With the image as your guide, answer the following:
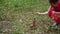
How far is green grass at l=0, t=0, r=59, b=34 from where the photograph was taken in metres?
4.37

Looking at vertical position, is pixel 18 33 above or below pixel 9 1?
below

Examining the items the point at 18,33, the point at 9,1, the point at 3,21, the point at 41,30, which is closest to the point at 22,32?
the point at 18,33

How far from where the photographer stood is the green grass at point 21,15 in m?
4.37

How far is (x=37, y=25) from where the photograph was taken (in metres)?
4.49

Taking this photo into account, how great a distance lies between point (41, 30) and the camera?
4328mm

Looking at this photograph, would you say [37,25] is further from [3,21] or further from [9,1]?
[9,1]

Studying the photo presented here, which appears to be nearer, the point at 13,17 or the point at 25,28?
the point at 25,28

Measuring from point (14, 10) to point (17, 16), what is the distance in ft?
1.36

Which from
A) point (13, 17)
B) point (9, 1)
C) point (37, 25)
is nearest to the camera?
point (37, 25)

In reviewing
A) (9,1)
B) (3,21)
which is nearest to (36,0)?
(9,1)

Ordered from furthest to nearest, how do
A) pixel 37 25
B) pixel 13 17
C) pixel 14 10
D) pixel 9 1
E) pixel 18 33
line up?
1. pixel 9 1
2. pixel 14 10
3. pixel 13 17
4. pixel 37 25
5. pixel 18 33

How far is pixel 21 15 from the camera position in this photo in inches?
199

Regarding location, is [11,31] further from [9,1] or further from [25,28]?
[9,1]

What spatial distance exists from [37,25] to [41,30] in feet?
0.66
